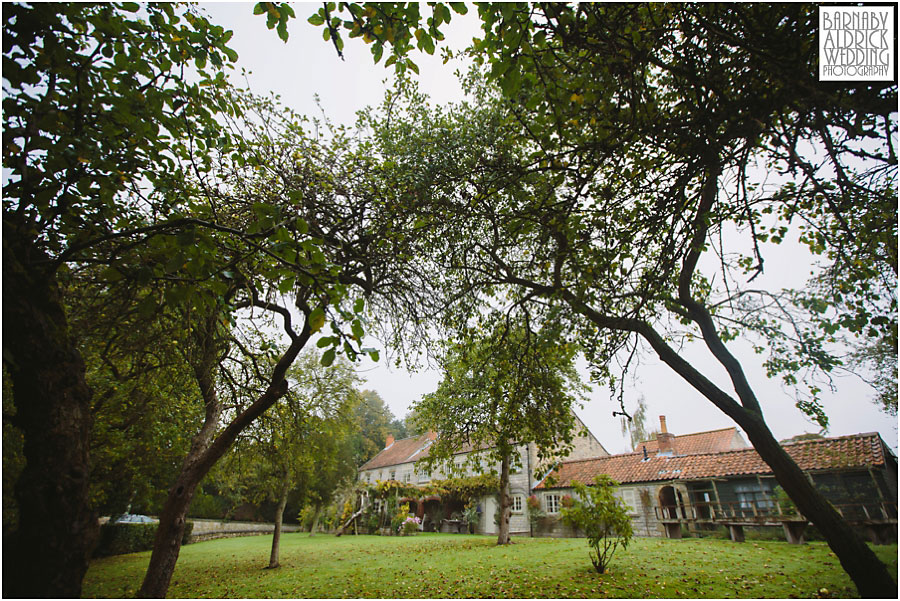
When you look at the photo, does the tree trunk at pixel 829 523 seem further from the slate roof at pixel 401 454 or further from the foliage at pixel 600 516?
the slate roof at pixel 401 454

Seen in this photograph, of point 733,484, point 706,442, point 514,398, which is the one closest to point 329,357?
point 514,398

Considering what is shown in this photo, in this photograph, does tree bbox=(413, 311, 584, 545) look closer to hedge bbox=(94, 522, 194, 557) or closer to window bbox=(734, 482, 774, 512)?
window bbox=(734, 482, 774, 512)

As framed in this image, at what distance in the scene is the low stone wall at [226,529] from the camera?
23.7 m

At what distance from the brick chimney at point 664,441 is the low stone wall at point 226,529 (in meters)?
24.0

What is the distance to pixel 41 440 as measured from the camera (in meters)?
2.62

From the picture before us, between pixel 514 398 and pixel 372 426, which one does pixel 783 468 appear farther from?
pixel 372 426

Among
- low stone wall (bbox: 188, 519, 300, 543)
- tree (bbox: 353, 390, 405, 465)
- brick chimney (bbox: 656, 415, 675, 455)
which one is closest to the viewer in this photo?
brick chimney (bbox: 656, 415, 675, 455)

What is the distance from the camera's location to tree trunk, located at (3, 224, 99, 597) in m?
2.48

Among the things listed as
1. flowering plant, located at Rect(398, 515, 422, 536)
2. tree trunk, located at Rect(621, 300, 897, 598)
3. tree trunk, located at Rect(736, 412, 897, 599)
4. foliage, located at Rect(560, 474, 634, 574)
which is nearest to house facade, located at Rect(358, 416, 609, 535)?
flowering plant, located at Rect(398, 515, 422, 536)

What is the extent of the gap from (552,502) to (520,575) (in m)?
15.4

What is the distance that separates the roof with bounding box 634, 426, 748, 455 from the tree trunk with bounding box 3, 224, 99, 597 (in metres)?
25.7

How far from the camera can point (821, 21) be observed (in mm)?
3805

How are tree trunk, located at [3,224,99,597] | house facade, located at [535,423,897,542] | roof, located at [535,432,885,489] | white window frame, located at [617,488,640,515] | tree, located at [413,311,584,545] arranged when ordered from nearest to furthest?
tree trunk, located at [3,224,99,597] → tree, located at [413,311,584,545] → house facade, located at [535,423,897,542] → roof, located at [535,432,885,489] → white window frame, located at [617,488,640,515]

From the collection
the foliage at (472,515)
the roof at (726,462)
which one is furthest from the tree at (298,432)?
the foliage at (472,515)
